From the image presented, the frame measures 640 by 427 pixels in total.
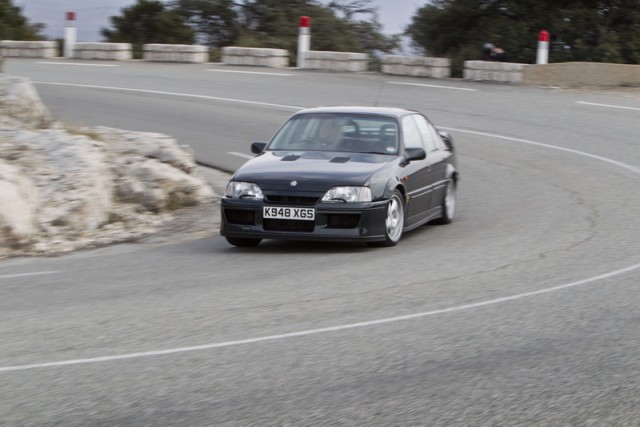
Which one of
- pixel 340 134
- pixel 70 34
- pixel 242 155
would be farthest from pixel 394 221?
pixel 70 34

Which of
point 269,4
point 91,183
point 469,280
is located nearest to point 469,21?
point 269,4

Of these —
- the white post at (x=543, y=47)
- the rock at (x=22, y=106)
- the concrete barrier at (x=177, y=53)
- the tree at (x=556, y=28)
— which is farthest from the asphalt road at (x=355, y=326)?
the tree at (x=556, y=28)

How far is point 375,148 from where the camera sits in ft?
38.2

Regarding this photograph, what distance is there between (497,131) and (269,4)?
2445 centimetres

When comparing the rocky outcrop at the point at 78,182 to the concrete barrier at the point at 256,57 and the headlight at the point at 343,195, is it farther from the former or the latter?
the concrete barrier at the point at 256,57

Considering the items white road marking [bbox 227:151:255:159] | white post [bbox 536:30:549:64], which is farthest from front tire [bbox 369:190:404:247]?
white post [bbox 536:30:549:64]

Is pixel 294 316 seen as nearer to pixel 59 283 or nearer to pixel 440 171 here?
pixel 59 283

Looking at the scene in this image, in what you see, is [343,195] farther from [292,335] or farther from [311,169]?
[292,335]

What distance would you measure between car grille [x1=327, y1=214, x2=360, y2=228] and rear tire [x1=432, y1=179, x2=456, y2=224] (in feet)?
8.42

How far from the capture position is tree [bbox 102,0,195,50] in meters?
43.5

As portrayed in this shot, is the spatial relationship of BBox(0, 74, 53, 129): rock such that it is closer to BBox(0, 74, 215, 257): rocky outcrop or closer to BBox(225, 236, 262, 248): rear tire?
BBox(0, 74, 215, 257): rocky outcrop

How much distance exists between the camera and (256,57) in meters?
32.2

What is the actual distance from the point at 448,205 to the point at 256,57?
20054 millimetres

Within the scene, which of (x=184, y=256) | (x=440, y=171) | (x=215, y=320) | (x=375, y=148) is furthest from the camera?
(x=440, y=171)
